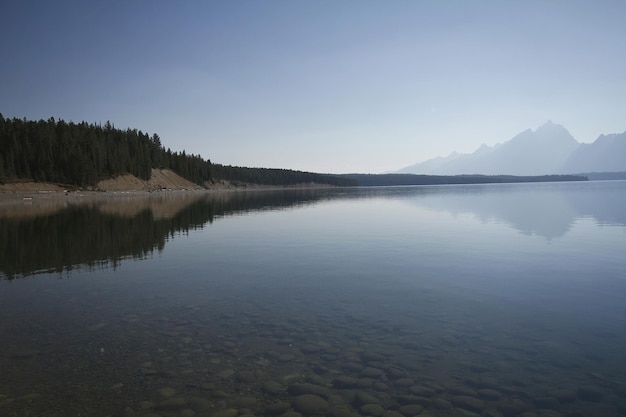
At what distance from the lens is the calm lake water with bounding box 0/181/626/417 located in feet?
27.6

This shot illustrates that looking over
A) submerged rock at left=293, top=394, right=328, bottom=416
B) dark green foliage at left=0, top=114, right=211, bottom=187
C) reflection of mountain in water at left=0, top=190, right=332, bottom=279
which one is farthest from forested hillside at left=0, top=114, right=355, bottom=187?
submerged rock at left=293, top=394, right=328, bottom=416

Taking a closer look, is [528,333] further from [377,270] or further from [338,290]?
[377,270]

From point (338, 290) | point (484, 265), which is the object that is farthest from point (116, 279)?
point (484, 265)

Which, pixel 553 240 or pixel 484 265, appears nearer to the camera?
pixel 484 265

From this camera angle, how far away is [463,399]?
8.41m

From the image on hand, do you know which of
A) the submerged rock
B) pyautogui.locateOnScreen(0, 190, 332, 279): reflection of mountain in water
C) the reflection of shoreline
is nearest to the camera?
the submerged rock

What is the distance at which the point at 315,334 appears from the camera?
1209 cm

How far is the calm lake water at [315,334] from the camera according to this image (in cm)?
842

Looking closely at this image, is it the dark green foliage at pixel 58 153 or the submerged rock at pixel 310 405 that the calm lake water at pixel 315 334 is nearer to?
the submerged rock at pixel 310 405

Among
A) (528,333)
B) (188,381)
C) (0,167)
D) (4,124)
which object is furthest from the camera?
(4,124)

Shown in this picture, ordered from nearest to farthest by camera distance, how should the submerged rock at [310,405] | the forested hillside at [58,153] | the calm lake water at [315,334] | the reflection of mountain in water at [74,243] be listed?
the submerged rock at [310,405]
the calm lake water at [315,334]
the reflection of mountain in water at [74,243]
the forested hillside at [58,153]

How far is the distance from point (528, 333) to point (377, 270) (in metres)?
10.2

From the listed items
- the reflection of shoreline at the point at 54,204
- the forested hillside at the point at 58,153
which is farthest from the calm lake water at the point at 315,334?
the forested hillside at the point at 58,153

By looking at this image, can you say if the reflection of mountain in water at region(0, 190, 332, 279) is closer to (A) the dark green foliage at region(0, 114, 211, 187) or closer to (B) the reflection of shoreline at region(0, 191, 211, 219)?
(B) the reflection of shoreline at region(0, 191, 211, 219)
